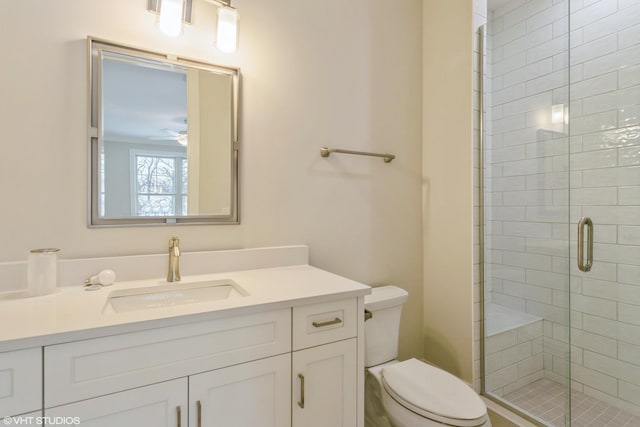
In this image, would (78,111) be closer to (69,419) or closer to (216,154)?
(216,154)

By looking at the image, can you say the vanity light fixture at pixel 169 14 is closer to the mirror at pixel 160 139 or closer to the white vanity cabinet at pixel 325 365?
the mirror at pixel 160 139

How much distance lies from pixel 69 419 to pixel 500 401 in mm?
1928

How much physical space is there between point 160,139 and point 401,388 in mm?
1428

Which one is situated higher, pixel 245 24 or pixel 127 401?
pixel 245 24

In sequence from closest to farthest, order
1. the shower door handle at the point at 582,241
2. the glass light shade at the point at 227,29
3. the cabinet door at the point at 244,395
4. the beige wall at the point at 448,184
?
the cabinet door at the point at 244,395 < the glass light shade at the point at 227,29 < the shower door handle at the point at 582,241 < the beige wall at the point at 448,184

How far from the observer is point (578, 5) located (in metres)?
1.96

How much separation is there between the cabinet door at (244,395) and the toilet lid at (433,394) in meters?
0.50

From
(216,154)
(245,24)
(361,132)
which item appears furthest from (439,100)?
(216,154)

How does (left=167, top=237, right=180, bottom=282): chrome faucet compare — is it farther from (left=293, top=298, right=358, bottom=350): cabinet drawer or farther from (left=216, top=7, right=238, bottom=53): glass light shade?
(left=216, top=7, right=238, bottom=53): glass light shade

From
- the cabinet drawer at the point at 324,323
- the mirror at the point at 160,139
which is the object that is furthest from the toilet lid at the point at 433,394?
the mirror at the point at 160,139

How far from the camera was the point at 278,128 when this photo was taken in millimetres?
1603

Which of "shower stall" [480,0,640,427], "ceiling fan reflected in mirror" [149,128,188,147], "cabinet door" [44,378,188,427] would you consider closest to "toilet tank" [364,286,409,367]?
"shower stall" [480,0,640,427]

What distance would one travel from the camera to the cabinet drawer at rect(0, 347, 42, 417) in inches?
28.4

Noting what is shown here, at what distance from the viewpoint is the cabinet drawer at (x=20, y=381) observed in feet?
2.36
